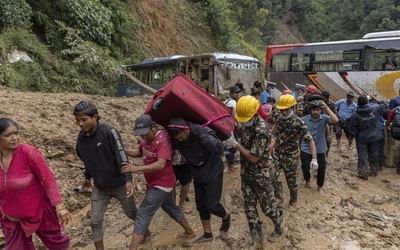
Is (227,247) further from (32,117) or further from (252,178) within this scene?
(32,117)

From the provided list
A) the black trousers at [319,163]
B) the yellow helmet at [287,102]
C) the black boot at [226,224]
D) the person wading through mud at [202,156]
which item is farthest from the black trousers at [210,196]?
the black trousers at [319,163]

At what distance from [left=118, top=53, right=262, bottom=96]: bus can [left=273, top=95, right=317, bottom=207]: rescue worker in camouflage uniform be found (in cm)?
779

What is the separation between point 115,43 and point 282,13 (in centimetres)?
3670

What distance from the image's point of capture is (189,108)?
10.2ft

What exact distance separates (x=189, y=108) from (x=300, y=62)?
472 inches

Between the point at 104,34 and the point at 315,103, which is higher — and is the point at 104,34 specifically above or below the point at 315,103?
above

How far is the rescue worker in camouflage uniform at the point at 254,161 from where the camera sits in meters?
3.20

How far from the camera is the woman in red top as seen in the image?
2.54 meters

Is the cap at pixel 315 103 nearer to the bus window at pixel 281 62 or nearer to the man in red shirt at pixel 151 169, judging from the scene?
the man in red shirt at pixel 151 169

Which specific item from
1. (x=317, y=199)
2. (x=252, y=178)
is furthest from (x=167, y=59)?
(x=252, y=178)

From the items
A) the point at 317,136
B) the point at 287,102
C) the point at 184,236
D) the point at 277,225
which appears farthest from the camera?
the point at 317,136

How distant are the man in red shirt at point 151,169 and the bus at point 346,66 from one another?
35.5 ft

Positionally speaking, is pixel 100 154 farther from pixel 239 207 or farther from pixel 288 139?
pixel 288 139

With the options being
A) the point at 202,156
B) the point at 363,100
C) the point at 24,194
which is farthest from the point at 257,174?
the point at 363,100
